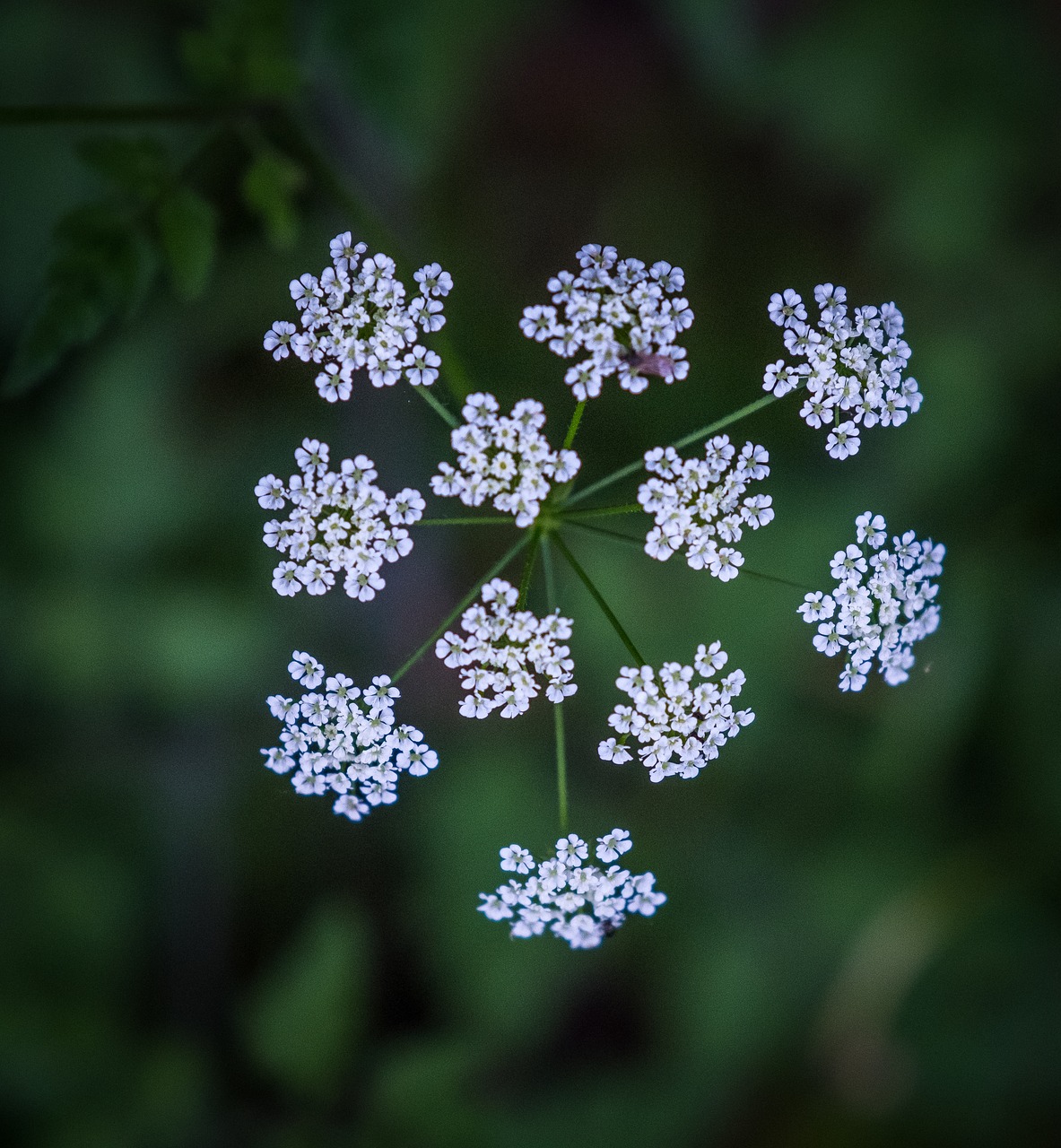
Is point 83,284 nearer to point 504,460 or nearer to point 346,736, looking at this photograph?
point 504,460

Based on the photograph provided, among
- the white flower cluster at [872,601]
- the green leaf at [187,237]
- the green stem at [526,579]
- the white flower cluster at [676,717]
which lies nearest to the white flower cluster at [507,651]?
the green stem at [526,579]

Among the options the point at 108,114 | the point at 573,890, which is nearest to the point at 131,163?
the point at 108,114

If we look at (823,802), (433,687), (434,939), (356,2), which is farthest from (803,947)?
(356,2)

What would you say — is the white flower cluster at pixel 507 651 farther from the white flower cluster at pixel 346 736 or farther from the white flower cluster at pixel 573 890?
the white flower cluster at pixel 573 890

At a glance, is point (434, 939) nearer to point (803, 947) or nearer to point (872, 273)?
point (803, 947)

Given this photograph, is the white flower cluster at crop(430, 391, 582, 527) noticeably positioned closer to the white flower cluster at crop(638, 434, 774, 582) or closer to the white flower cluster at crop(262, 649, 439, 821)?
the white flower cluster at crop(638, 434, 774, 582)

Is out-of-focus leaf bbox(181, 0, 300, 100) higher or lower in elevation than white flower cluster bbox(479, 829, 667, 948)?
higher

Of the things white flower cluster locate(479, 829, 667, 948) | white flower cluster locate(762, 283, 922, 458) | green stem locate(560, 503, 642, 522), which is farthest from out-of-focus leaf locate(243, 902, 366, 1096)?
white flower cluster locate(762, 283, 922, 458)

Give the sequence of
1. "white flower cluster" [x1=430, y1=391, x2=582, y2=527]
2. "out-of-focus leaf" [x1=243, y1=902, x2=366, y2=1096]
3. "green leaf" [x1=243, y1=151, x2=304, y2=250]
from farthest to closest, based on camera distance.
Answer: "out-of-focus leaf" [x1=243, y1=902, x2=366, y2=1096]
"green leaf" [x1=243, y1=151, x2=304, y2=250]
"white flower cluster" [x1=430, y1=391, x2=582, y2=527]
